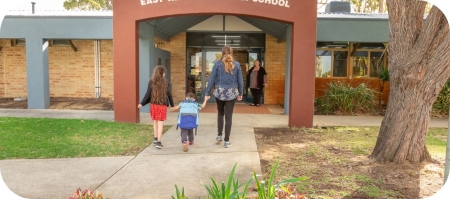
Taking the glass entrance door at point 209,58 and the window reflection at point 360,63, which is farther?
the glass entrance door at point 209,58

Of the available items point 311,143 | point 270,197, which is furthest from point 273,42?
point 270,197

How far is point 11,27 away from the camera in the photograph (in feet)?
37.7

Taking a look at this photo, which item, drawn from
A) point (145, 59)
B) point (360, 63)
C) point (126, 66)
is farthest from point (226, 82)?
point (360, 63)

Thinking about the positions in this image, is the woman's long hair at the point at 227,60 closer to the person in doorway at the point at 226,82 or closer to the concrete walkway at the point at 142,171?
the person in doorway at the point at 226,82

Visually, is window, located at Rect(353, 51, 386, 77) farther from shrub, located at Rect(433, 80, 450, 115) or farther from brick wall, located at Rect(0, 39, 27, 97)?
brick wall, located at Rect(0, 39, 27, 97)

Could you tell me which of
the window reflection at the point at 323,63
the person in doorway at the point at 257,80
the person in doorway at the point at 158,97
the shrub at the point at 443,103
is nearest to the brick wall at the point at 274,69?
the person in doorway at the point at 257,80

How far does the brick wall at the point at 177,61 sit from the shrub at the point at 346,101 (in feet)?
18.2

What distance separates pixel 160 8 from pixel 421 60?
19.1 ft

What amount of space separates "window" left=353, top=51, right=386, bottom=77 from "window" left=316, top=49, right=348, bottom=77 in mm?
430

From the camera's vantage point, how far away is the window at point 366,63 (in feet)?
45.7

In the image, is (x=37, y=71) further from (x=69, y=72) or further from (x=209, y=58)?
(x=209, y=58)

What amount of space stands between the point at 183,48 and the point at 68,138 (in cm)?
781

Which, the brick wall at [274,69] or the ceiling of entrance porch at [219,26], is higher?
the ceiling of entrance porch at [219,26]

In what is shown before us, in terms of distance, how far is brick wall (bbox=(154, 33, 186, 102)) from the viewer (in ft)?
46.3
